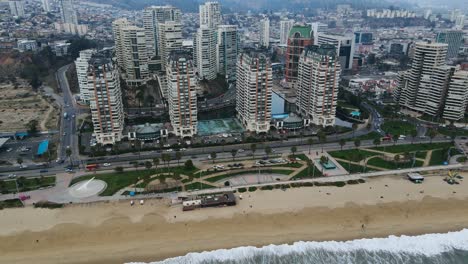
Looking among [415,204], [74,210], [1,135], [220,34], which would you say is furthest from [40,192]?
[220,34]

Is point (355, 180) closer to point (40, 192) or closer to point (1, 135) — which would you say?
point (40, 192)

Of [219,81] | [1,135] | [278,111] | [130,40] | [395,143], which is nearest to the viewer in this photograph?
[395,143]

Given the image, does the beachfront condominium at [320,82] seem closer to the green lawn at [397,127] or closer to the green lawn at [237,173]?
the green lawn at [397,127]

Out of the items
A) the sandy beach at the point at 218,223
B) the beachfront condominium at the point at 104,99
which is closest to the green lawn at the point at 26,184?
the sandy beach at the point at 218,223

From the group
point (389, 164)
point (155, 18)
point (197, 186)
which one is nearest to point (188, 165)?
point (197, 186)

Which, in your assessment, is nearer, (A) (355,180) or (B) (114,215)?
(B) (114,215)

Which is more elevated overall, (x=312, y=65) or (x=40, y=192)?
(x=312, y=65)

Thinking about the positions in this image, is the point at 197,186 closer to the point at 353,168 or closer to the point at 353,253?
the point at 353,253
